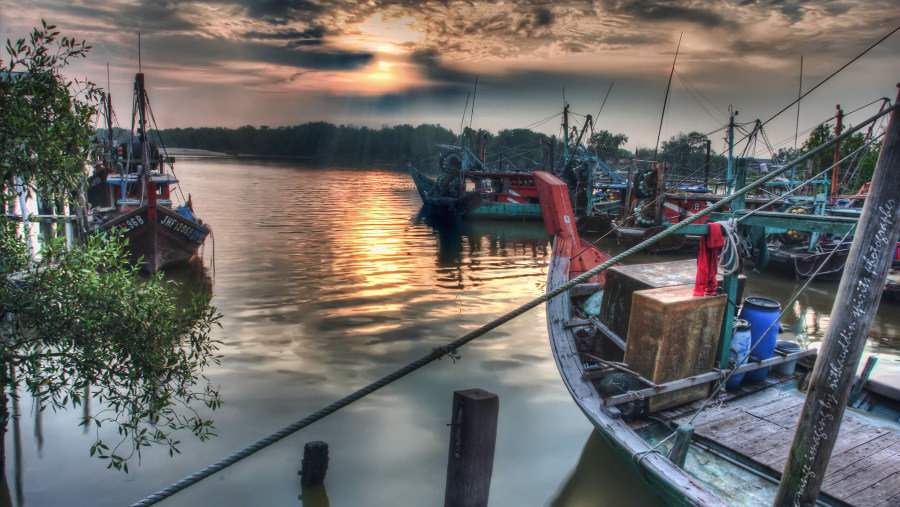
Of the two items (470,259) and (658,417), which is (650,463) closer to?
(658,417)

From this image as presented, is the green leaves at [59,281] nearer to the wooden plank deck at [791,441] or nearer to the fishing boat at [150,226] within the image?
the wooden plank deck at [791,441]

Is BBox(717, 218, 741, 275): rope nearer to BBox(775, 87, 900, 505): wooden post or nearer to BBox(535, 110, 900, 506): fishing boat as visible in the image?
BBox(535, 110, 900, 506): fishing boat

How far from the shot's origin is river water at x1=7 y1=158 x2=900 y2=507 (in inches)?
261

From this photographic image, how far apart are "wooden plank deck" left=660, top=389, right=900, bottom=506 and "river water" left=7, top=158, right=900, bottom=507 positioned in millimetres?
1454

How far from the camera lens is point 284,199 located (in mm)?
46375

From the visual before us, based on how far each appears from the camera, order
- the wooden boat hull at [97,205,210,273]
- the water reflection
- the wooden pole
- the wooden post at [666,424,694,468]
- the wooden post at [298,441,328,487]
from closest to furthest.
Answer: the wooden post at [666,424,694,468] < the wooden post at [298,441,328,487] < the water reflection < the wooden boat hull at [97,205,210,273] < the wooden pole

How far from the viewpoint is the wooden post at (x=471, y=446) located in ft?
13.6

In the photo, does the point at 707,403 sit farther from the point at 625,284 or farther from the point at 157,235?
the point at 157,235

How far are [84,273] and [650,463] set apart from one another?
5424 mm

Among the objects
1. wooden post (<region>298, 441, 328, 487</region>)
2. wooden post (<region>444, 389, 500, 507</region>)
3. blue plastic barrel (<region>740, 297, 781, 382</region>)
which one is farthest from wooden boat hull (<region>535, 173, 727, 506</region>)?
wooden post (<region>298, 441, 328, 487</region>)

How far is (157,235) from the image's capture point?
17.0 meters

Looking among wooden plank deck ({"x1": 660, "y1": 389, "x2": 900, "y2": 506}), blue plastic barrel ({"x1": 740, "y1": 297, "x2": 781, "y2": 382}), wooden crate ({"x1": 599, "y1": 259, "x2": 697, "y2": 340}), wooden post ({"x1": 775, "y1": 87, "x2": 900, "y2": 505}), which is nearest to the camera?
wooden post ({"x1": 775, "y1": 87, "x2": 900, "y2": 505})

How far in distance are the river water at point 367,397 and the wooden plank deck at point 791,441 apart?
1.45 m

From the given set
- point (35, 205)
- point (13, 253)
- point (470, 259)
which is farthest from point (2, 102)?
point (470, 259)
